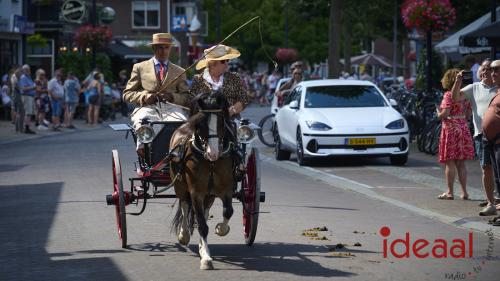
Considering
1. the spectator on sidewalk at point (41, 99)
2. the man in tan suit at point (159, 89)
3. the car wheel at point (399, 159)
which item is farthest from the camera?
the spectator on sidewalk at point (41, 99)

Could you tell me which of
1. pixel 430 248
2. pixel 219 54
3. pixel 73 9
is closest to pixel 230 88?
pixel 219 54

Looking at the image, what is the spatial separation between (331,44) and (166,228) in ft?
85.2

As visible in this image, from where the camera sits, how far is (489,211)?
1286cm

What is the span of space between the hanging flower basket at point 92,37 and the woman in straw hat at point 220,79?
35.7 meters

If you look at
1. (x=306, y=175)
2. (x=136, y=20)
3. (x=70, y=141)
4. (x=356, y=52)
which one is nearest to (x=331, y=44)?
(x=70, y=141)

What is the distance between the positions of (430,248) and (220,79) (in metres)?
2.52

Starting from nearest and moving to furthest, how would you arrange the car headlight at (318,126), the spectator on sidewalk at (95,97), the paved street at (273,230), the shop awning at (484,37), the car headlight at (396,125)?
the paved street at (273,230) < the car headlight at (318,126) < the car headlight at (396,125) < the shop awning at (484,37) < the spectator on sidewalk at (95,97)

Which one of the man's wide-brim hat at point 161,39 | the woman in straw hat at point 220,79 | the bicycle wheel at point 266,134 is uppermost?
the man's wide-brim hat at point 161,39

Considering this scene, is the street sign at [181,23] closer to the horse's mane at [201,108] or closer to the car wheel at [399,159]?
the car wheel at [399,159]

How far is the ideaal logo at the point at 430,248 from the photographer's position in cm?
985

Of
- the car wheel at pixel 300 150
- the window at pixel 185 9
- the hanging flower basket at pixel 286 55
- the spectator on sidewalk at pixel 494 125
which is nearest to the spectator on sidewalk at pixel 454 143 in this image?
Answer: the spectator on sidewalk at pixel 494 125

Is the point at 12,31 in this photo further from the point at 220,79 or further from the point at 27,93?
the point at 220,79

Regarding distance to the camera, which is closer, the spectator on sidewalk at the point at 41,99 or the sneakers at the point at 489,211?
the sneakers at the point at 489,211

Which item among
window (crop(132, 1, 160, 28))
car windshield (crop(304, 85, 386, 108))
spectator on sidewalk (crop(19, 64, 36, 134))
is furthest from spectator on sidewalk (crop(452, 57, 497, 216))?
window (crop(132, 1, 160, 28))
